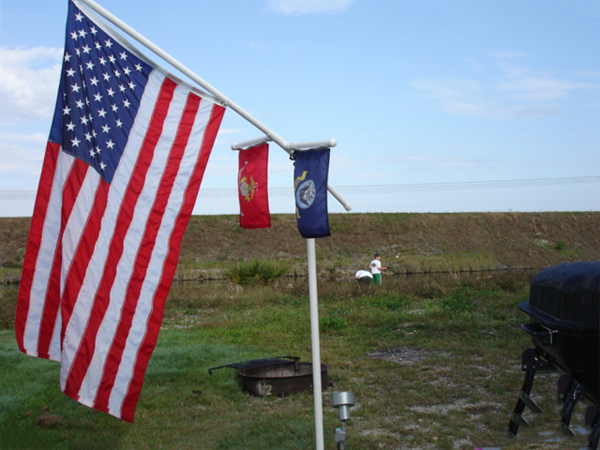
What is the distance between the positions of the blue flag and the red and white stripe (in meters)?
0.90

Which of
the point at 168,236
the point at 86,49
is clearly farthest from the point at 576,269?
the point at 86,49

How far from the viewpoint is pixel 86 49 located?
18.1 ft

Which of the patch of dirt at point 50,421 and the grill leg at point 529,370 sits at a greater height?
the grill leg at point 529,370

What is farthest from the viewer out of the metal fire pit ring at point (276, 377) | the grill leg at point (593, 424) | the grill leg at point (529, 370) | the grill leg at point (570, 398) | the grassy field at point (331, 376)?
the metal fire pit ring at point (276, 377)

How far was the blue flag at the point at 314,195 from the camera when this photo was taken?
497cm

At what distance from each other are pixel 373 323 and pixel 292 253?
35437 millimetres

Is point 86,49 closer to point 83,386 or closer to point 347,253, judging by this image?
point 83,386

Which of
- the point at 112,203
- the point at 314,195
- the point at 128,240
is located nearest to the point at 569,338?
the point at 314,195

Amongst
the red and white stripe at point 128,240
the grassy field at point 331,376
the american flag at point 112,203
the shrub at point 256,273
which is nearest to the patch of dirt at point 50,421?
the grassy field at point 331,376

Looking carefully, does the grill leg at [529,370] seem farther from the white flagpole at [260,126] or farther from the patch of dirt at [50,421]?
the patch of dirt at [50,421]

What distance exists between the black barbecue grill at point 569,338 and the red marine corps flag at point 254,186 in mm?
2799

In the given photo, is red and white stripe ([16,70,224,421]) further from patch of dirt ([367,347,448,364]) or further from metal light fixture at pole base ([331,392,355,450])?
patch of dirt ([367,347,448,364])

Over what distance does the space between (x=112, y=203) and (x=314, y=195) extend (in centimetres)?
172

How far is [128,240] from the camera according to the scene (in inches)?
206
